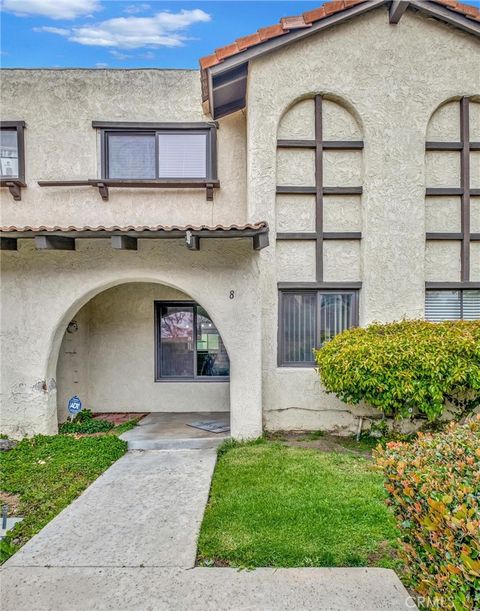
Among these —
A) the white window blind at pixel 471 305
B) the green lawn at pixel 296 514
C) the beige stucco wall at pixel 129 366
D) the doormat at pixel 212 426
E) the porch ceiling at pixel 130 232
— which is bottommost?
the doormat at pixel 212 426

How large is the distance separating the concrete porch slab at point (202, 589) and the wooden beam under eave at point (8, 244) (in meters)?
5.48

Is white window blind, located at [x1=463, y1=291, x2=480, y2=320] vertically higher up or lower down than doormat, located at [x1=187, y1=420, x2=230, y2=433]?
higher up

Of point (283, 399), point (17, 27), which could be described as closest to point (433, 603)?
point (283, 399)

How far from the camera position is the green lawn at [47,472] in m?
4.66

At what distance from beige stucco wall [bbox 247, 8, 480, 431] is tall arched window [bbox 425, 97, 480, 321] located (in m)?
0.31

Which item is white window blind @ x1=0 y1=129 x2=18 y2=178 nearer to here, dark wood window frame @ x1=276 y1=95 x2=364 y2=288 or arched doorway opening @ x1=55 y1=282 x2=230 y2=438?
arched doorway opening @ x1=55 y1=282 x2=230 y2=438

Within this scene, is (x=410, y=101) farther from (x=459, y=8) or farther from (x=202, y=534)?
(x=202, y=534)

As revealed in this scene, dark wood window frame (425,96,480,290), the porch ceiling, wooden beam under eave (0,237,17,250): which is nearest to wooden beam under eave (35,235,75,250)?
the porch ceiling

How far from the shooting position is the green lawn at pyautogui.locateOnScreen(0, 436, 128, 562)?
466cm

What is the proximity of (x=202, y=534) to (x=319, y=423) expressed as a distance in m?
4.35

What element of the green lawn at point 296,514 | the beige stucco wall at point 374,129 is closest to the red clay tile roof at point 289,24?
the beige stucco wall at point 374,129

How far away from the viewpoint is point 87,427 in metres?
8.19

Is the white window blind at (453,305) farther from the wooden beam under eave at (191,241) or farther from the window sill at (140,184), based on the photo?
the window sill at (140,184)

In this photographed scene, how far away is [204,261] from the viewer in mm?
7406
